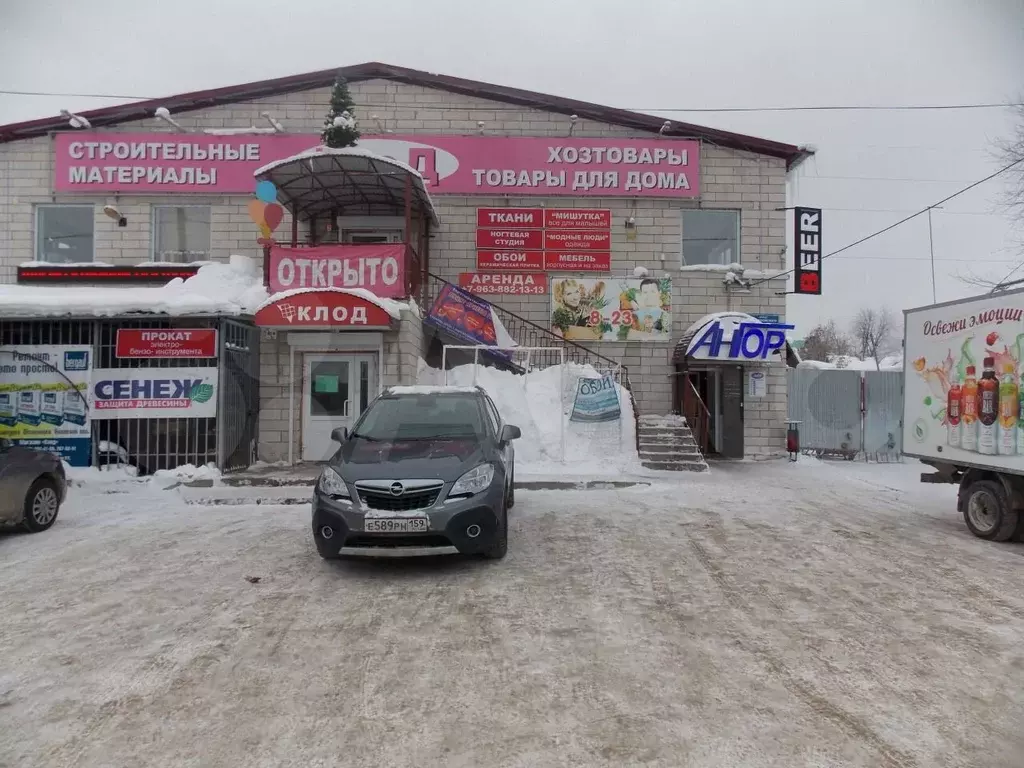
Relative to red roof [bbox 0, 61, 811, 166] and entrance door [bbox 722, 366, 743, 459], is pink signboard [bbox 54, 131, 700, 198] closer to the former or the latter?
red roof [bbox 0, 61, 811, 166]

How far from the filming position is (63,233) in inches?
629

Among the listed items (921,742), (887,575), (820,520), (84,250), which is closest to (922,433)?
(820,520)

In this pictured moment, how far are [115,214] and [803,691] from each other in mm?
17375

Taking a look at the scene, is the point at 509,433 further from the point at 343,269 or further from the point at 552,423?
the point at 343,269

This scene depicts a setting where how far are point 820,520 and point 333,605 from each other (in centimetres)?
640

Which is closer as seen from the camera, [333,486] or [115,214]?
[333,486]

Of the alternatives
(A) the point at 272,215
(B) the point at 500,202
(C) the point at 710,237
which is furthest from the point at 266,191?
(C) the point at 710,237

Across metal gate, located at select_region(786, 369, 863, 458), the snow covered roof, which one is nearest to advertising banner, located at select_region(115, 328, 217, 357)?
the snow covered roof

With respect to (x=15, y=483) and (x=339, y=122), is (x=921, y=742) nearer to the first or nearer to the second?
(x=15, y=483)

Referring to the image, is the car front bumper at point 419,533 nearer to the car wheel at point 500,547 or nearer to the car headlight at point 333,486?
the car headlight at point 333,486

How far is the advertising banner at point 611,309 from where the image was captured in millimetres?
15695

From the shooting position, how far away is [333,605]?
16.2ft

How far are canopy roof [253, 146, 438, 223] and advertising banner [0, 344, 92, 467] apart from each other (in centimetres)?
491

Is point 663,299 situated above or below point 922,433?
above
